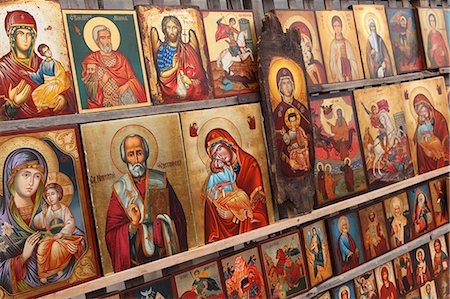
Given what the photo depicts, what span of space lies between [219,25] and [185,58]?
15.0 inches

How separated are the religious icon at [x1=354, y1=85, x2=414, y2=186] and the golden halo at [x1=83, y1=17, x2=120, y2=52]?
6.88 feet

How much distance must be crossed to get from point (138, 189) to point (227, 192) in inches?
26.0

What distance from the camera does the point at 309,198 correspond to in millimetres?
4230

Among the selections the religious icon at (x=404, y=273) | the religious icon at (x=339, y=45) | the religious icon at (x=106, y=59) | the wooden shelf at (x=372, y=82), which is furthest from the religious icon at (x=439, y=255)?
the religious icon at (x=106, y=59)

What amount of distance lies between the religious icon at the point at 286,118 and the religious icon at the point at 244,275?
390 millimetres

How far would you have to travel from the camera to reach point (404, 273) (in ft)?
16.8

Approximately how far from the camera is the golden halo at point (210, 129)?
3.78m

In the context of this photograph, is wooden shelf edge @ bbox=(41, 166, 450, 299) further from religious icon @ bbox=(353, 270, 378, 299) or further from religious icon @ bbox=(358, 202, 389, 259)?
religious icon @ bbox=(353, 270, 378, 299)

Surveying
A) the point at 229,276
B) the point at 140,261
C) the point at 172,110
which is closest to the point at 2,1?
the point at 172,110

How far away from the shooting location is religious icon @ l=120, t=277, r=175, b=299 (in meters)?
3.45

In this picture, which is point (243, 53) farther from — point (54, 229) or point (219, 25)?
point (54, 229)

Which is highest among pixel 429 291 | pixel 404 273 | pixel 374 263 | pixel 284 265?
pixel 284 265

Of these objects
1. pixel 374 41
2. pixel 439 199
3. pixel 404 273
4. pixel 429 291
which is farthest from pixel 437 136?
pixel 429 291

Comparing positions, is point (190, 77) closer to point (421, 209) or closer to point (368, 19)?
point (368, 19)
